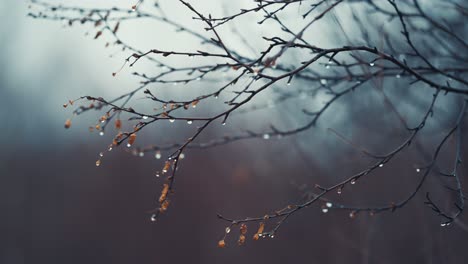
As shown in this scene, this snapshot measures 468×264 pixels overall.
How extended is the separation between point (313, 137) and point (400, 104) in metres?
2.66

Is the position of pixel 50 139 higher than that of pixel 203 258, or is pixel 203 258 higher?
pixel 50 139

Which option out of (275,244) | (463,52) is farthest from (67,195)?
(463,52)

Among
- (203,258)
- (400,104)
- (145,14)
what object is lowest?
(145,14)

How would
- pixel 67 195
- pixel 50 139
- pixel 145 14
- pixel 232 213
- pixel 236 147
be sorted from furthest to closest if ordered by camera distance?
pixel 50 139 → pixel 67 195 → pixel 236 147 → pixel 232 213 → pixel 145 14

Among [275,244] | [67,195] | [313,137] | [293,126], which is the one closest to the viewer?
[293,126]

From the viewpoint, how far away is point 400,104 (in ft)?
16.4

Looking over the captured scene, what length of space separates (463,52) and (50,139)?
1763cm

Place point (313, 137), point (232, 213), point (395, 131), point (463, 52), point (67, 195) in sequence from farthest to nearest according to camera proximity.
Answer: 1. point (67, 195)
2. point (232, 213)
3. point (313, 137)
4. point (395, 131)
5. point (463, 52)

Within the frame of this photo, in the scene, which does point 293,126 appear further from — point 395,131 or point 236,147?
point 236,147

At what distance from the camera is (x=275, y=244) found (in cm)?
1379

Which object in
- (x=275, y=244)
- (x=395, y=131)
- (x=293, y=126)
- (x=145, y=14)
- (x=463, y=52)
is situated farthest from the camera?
(x=275, y=244)

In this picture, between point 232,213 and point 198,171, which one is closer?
point 232,213

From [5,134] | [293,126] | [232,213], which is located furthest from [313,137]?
[5,134]

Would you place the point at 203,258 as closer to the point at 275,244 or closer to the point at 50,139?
the point at 275,244
